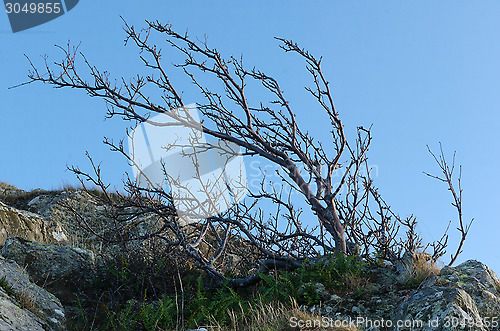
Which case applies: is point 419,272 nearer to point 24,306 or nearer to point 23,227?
point 24,306

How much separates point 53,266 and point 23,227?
7.75 feet

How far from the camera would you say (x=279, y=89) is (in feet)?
28.7


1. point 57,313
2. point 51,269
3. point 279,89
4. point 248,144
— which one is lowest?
point 57,313

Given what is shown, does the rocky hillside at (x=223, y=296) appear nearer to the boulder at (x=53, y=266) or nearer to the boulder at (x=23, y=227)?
the boulder at (x=53, y=266)

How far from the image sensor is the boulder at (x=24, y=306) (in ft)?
16.7

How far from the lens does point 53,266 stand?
8133mm

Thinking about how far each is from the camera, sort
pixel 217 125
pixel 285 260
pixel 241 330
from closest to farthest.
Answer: pixel 241 330
pixel 285 260
pixel 217 125

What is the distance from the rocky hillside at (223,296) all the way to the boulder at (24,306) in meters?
0.02

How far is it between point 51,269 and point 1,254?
845 mm

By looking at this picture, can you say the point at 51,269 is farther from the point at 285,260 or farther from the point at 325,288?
the point at 325,288

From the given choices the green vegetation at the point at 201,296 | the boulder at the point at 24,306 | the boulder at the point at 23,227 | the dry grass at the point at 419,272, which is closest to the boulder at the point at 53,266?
the green vegetation at the point at 201,296

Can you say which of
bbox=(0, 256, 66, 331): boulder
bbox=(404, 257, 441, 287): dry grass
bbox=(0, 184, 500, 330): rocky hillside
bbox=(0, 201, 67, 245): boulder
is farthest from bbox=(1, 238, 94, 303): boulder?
bbox=(404, 257, 441, 287): dry grass

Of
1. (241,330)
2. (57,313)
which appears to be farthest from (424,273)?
(57,313)

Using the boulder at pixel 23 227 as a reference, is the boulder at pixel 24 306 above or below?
below
